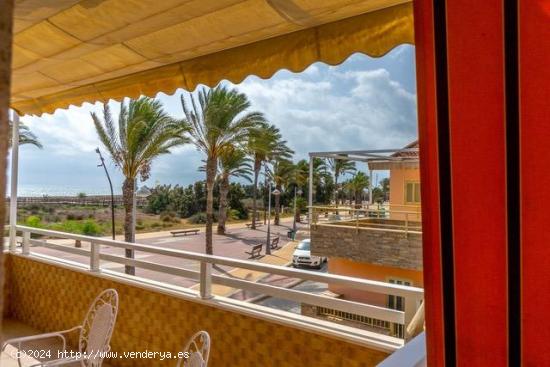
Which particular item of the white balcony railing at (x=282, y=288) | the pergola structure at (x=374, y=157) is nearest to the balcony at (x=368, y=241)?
the pergola structure at (x=374, y=157)

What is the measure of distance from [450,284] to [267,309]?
83.8 inches

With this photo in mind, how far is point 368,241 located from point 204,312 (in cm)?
697

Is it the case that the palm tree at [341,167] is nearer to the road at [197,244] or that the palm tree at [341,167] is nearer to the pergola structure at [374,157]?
the road at [197,244]

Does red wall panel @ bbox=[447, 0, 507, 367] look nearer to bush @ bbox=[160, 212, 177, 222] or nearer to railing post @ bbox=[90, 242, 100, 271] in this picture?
railing post @ bbox=[90, 242, 100, 271]

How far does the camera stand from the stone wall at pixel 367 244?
28.5 feet

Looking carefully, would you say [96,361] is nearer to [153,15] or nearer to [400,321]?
[400,321]

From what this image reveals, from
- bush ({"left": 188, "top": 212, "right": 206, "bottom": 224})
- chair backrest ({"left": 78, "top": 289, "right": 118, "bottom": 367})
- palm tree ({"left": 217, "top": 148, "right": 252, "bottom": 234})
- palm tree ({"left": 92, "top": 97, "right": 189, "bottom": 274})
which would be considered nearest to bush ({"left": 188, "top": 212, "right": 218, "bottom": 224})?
bush ({"left": 188, "top": 212, "right": 206, "bottom": 224})

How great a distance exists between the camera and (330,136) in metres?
34.4

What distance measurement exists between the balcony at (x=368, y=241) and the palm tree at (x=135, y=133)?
4738 mm

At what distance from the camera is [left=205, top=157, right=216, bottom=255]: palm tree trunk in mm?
11961

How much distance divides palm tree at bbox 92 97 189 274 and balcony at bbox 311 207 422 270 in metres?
4.74

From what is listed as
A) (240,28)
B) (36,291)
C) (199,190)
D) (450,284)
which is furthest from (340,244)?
(199,190)

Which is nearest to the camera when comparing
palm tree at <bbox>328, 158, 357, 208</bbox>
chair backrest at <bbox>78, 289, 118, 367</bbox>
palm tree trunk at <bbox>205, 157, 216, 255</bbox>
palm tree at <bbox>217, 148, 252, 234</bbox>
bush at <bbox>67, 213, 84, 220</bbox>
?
chair backrest at <bbox>78, 289, 118, 367</bbox>

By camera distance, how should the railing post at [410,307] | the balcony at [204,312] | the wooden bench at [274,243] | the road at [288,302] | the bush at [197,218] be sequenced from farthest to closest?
the bush at [197,218] < the wooden bench at [274,243] < the road at [288,302] < the balcony at [204,312] < the railing post at [410,307]
